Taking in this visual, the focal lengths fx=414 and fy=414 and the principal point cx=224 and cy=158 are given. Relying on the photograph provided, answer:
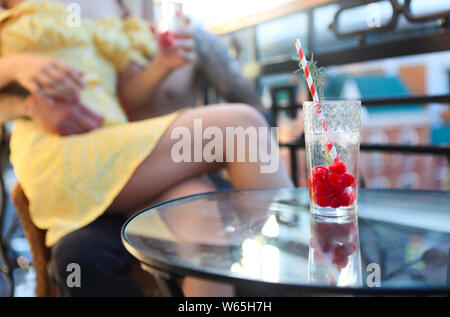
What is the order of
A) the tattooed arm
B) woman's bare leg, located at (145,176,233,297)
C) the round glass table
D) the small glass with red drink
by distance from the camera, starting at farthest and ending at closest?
the tattooed arm
the small glass with red drink
woman's bare leg, located at (145,176,233,297)
the round glass table

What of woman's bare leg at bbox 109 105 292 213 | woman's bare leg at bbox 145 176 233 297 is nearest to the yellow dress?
woman's bare leg at bbox 109 105 292 213

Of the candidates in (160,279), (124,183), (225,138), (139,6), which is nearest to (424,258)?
(160,279)

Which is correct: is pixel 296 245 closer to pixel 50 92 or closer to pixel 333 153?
pixel 333 153

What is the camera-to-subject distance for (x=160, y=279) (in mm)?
604

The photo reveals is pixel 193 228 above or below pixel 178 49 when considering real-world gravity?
below

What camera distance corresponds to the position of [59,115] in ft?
3.58

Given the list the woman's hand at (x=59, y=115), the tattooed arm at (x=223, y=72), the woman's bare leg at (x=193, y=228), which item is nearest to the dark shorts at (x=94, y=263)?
the woman's bare leg at (x=193, y=228)

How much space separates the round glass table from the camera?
0.43 m

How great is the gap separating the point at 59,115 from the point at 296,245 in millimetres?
787

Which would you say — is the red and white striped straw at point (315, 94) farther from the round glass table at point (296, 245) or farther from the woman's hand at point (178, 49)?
the woman's hand at point (178, 49)

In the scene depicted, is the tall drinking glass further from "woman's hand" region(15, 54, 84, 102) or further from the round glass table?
"woman's hand" region(15, 54, 84, 102)

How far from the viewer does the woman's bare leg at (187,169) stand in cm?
97

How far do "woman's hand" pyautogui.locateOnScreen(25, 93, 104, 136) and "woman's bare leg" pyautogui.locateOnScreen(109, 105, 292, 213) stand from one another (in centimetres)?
24

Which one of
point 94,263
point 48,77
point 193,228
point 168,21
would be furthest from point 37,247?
point 168,21
